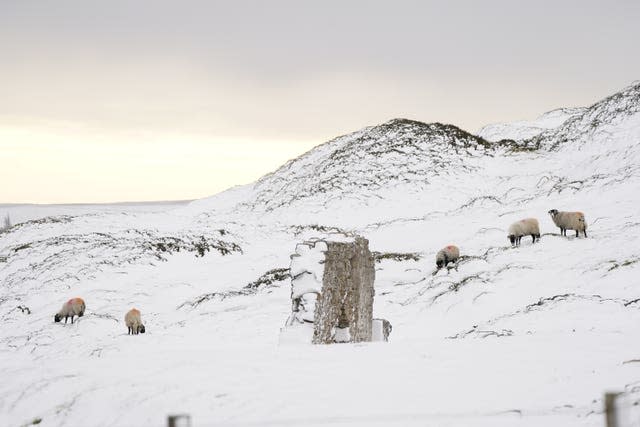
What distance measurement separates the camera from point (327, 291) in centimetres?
808

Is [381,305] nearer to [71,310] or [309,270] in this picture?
[309,270]

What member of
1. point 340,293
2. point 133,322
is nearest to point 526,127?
point 133,322

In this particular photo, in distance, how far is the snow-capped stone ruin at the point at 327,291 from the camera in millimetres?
8062

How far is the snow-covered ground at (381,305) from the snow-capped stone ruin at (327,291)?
1.21 ft

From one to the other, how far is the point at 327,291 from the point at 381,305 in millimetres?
10162

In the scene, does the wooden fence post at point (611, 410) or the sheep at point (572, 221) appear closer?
the wooden fence post at point (611, 410)

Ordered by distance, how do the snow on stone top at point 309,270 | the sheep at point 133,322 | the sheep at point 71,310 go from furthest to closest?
the sheep at point 71,310, the sheep at point 133,322, the snow on stone top at point 309,270

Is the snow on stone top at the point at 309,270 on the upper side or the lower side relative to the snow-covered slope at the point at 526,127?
lower

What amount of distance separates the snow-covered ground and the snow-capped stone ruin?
1.21 feet

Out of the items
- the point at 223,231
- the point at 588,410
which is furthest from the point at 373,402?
the point at 223,231

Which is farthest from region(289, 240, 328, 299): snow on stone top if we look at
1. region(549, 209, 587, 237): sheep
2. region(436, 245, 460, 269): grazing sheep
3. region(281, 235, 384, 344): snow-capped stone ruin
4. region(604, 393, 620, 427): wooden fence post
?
region(549, 209, 587, 237): sheep

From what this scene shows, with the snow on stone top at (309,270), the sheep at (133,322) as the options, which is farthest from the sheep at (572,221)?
the sheep at (133,322)

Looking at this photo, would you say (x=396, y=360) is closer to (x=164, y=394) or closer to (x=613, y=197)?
(x=164, y=394)

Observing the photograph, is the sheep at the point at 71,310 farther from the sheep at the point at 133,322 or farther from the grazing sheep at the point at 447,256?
the grazing sheep at the point at 447,256
